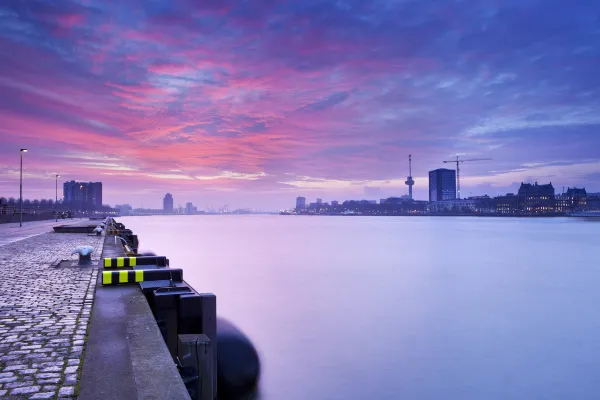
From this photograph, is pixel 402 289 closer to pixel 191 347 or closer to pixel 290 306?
pixel 290 306

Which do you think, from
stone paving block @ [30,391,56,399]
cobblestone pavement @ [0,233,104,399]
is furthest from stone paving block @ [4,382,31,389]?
stone paving block @ [30,391,56,399]

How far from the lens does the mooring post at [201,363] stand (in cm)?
722

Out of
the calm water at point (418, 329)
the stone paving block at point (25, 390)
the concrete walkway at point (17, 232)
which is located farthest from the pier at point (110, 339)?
the concrete walkway at point (17, 232)

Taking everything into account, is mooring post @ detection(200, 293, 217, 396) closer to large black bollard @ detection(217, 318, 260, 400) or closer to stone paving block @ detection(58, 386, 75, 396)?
large black bollard @ detection(217, 318, 260, 400)

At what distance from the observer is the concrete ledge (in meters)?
5.12

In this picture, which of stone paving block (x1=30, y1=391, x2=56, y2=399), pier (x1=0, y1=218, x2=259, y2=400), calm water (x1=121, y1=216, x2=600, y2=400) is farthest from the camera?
calm water (x1=121, y1=216, x2=600, y2=400)

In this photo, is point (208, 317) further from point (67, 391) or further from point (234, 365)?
point (67, 391)

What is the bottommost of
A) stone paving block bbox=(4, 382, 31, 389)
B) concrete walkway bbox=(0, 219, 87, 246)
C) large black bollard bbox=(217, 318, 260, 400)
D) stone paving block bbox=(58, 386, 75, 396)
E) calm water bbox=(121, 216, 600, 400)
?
calm water bbox=(121, 216, 600, 400)

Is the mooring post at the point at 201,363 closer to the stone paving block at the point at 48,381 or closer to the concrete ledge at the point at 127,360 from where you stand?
the concrete ledge at the point at 127,360

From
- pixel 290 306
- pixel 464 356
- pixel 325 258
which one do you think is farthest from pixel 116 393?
pixel 325 258

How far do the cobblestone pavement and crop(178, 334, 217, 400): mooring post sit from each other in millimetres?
1738

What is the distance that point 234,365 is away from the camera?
1029 cm

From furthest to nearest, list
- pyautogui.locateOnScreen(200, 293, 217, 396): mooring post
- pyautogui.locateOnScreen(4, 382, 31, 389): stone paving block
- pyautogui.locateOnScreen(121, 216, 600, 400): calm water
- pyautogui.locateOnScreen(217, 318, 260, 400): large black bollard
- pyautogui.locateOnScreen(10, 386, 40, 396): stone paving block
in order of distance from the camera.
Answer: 1. pyautogui.locateOnScreen(121, 216, 600, 400): calm water
2. pyautogui.locateOnScreen(217, 318, 260, 400): large black bollard
3. pyautogui.locateOnScreen(200, 293, 217, 396): mooring post
4. pyautogui.locateOnScreen(4, 382, 31, 389): stone paving block
5. pyautogui.locateOnScreen(10, 386, 40, 396): stone paving block

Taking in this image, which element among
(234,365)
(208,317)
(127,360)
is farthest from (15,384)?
(234,365)
